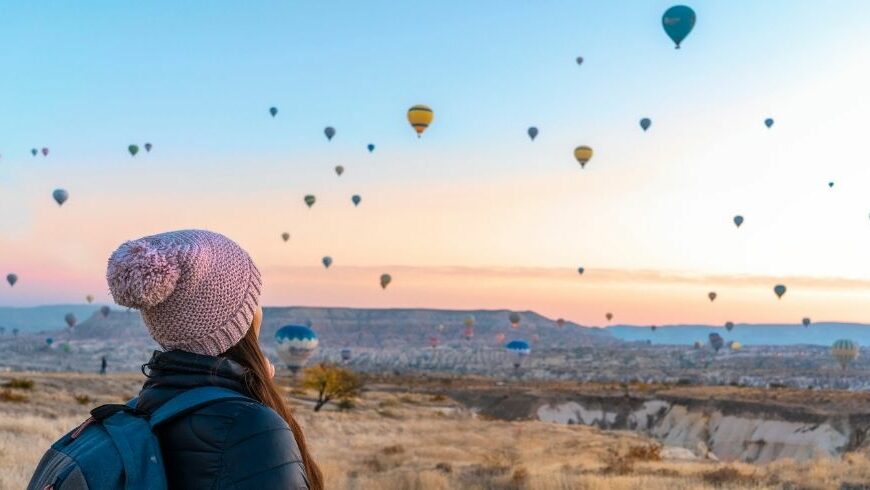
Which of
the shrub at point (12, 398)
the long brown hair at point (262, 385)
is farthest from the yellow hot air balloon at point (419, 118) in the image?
the long brown hair at point (262, 385)

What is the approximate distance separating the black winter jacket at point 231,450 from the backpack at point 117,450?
0.04 metres

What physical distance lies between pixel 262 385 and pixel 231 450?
376mm

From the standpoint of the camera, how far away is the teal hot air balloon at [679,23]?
144 ft

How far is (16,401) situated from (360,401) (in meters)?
22.6

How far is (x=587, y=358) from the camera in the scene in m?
185

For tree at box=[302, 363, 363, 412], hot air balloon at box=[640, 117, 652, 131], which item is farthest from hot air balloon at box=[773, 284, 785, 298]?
tree at box=[302, 363, 363, 412]

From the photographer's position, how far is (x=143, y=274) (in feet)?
7.87

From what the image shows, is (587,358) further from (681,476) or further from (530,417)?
(681,476)

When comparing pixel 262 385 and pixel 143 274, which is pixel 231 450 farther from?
pixel 143 274

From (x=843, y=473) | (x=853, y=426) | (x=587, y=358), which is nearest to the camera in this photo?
A: (x=843, y=473)

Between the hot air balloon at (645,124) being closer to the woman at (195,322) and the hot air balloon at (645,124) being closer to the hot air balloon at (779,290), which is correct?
the hot air balloon at (779,290)

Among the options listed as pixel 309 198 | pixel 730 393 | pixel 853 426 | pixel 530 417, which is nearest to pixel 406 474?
pixel 853 426

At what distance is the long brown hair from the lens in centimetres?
249

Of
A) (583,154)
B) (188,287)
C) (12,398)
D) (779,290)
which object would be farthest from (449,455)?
(779,290)
